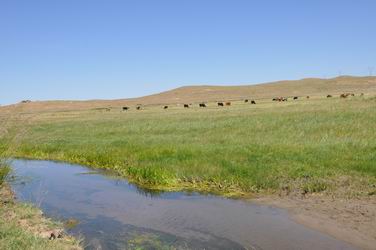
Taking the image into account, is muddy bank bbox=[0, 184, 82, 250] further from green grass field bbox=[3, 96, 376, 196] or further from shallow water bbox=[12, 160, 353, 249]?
green grass field bbox=[3, 96, 376, 196]

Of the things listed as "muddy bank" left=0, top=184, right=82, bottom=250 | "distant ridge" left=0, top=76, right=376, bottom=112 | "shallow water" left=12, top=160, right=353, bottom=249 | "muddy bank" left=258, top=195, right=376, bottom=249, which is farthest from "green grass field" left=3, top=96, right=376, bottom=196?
"distant ridge" left=0, top=76, right=376, bottom=112

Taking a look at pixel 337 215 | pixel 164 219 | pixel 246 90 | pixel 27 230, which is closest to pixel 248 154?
pixel 164 219

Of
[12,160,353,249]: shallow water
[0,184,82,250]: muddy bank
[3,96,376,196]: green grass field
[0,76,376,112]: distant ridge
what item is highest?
[0,184,82,250]: muddy bank

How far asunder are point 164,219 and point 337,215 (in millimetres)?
4572

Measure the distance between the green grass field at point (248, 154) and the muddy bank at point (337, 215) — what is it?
0.79 metres

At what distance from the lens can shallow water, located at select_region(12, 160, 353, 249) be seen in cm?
1130

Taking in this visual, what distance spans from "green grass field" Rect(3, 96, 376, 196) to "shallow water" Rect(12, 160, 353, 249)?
1.30 metres

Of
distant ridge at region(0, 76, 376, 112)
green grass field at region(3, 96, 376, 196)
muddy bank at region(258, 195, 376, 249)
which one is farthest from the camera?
distant ridge at region(0, 76, 376, 112)

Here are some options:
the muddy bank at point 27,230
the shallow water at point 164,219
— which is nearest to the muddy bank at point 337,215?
the shallow water at point 164,219

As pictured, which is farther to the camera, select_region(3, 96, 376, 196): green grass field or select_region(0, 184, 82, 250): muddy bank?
select_region(3, 96, 376, 196): green grass field

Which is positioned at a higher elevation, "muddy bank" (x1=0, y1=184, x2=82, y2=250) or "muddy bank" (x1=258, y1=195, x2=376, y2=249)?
"muddy bank" (x1=0, y1=184, x2=82, y2=250)

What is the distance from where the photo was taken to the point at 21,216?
38.0 feet

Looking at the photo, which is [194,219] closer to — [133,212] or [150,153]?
[133,212]

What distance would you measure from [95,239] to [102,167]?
40.9 feet
